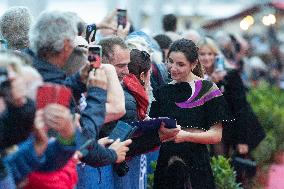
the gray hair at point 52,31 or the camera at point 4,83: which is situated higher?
the gray hair at point 52,31

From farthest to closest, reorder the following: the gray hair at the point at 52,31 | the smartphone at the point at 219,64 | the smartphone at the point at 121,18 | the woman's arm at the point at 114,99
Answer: the smartphone at the point at 219,64, the smartphone at the point at 121,18, the woman's arm at the point at 114,99, the gray hair at the point at 52,31

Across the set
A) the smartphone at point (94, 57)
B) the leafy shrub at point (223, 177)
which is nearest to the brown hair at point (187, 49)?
the smartphone at point (94, 57)

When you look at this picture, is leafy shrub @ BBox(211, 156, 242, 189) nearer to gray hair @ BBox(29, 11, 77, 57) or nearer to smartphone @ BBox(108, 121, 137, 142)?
smartphone @ BBox(108, 121, 137, 142)

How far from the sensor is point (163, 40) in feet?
31.8

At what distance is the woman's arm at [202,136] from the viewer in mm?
6180

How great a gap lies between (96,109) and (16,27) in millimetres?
1411

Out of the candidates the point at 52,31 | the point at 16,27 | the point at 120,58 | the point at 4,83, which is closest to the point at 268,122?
the point at 120,58

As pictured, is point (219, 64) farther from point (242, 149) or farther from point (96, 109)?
point (96, 109)

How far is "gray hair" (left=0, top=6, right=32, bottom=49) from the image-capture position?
18.9 ft

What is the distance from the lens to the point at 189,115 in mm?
6336

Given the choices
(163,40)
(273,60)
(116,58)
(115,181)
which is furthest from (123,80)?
(273,60)

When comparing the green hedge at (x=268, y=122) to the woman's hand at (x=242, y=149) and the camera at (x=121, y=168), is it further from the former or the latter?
the camera at (x=121, y=168)

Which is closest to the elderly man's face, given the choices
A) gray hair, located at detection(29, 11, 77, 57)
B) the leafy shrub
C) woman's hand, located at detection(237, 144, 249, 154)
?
gray hair, located at detection(29, 11, 77, 57)

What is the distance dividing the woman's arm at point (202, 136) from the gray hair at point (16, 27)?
49.0 inches
